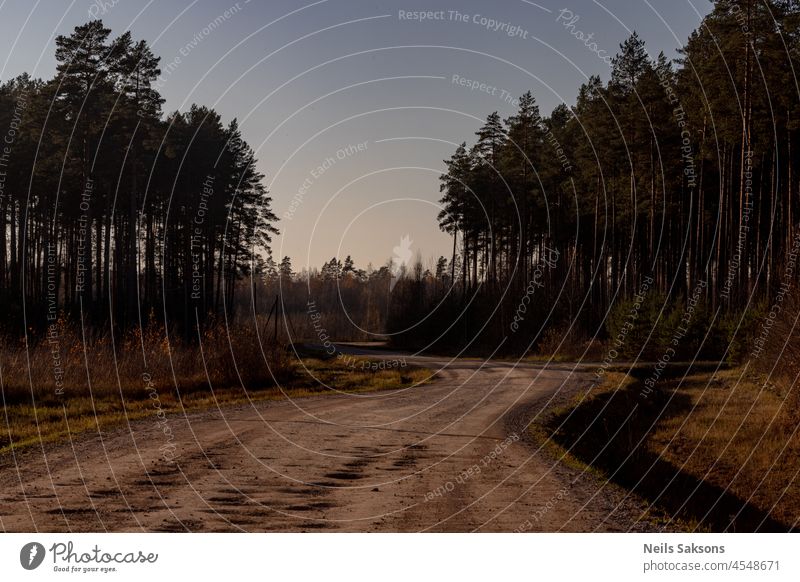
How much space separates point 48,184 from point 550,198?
4080 centimetres

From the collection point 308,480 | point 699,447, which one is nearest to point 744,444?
point 699,447

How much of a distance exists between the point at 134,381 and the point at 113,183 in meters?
34.1

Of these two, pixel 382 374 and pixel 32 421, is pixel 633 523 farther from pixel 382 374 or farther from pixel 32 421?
pixel 382 374

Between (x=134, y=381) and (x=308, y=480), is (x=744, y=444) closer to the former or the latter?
(x=308, y=480)

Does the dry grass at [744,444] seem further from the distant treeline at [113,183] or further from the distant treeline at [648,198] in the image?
the distant treeline at [113,183]

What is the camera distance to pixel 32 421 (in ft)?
67.1

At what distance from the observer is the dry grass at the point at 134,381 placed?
21156mm

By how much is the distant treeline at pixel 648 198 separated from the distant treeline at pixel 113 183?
18821 millimetres

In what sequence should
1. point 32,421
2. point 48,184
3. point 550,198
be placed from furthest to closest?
point 550,198, point 48,184, point 32,421

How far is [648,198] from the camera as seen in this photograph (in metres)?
55.3
